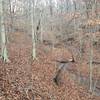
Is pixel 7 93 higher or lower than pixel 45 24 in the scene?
lower

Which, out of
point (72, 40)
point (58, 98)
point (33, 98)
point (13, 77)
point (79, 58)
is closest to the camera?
point (33, 98)

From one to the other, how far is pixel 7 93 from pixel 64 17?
155ft

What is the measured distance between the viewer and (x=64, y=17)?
58406 millimetres

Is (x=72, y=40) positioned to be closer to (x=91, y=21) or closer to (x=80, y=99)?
(x=91, y=21)

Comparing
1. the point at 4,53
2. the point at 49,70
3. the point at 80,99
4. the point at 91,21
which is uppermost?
the point at 91,21

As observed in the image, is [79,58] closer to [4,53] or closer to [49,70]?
[49,70]

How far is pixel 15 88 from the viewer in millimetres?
13344

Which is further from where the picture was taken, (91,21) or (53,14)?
(53,14)

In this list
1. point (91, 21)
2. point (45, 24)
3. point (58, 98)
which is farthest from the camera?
point (45, 24)

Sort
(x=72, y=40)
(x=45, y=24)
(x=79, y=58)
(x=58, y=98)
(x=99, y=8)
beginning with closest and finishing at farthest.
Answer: (x=58, y=98), (x=99, y=8), (x=79, y=58), (x=72, y=40), (x=45, y=24)

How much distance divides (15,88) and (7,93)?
927 millimetres

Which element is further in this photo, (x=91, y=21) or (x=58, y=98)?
(x=91, y=21)

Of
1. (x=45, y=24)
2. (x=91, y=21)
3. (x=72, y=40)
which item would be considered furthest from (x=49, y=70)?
(x=45, y=24)

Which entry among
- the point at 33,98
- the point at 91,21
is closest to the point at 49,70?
the point at 91,21
